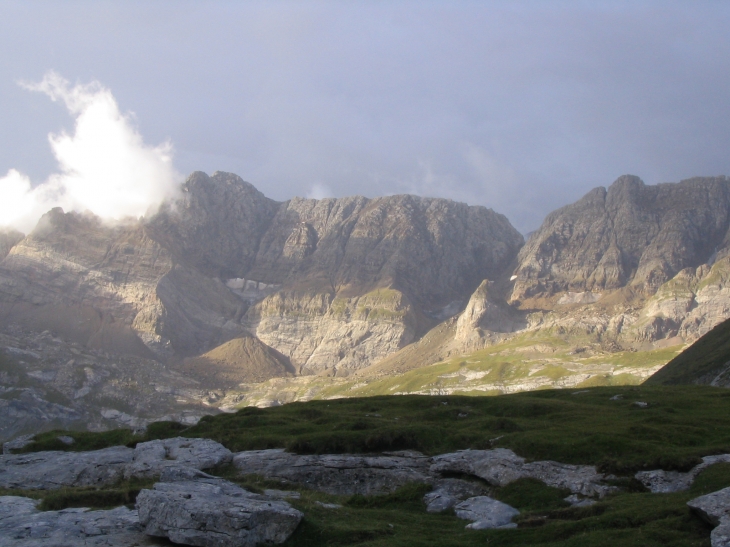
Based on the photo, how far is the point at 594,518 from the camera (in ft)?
93.2

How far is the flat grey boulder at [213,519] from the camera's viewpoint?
26656 mm

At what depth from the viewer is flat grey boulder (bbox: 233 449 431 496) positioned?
43.8 metres

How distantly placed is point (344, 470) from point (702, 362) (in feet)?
450

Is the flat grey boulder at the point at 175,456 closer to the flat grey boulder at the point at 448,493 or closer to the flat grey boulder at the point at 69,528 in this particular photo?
the flat grey boulder at the point at 69,528

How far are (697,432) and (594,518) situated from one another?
24548mm

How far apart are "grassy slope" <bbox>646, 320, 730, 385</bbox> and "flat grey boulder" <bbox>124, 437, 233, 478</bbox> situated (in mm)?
125008

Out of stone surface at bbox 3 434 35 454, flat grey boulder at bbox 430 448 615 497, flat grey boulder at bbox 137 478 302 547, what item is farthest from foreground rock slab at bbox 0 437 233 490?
flat grey boulder at bbox 430 448 615 497

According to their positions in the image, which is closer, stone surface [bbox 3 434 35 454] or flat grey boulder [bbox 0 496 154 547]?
flat grey boulder [bbox 0 496 154 547]

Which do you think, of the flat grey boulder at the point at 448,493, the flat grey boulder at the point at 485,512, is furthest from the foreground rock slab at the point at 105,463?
the flat grey boulder at the point at 485,512

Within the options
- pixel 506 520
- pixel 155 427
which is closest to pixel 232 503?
pixel 506 520

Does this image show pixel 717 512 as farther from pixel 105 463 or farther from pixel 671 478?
A: pixel 105 463

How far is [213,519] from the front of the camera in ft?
88.6

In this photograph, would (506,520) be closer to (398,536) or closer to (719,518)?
(398,536)

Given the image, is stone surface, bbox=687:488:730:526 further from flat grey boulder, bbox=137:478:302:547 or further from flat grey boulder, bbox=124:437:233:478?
flat grey boulder, bbox=124:437:233:478
